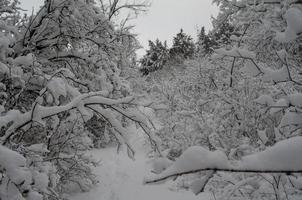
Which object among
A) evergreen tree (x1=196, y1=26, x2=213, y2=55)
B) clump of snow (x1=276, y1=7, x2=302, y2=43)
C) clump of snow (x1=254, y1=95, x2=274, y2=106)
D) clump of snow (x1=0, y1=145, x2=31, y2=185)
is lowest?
clump of snow (x1=0, y1=145, x2=31, y2=185)

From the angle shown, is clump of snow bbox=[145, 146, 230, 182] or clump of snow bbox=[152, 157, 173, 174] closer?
clump of snow bbox=[145, 146, 230, 182]

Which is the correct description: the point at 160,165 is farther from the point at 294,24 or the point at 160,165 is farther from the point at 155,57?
the point at 155,57

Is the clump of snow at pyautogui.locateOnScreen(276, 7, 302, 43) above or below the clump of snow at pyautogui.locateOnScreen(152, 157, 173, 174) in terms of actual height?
above

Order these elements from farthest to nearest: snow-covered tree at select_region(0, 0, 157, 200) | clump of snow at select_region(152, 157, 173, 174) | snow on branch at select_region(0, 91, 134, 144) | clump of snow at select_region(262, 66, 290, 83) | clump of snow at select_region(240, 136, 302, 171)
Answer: snow-covered tree at select_region(0, 0, 157, 200) → snow on branch at select_region(0, 91, 134, 144) → clump of snow at select_region(262, 66, 290, 83) → clump of snow at select_region(152, 157, 173, 174) → clump of snow at select_region(240, 136, 302, 171)

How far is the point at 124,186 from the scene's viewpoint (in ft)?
28.8

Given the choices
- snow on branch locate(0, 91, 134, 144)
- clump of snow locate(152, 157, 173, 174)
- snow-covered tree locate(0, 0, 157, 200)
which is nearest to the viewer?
clump of snow locate(152, 157, 173, 174)

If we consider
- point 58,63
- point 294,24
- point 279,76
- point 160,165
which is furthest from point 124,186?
point 294,24

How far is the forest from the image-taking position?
1.32 meters

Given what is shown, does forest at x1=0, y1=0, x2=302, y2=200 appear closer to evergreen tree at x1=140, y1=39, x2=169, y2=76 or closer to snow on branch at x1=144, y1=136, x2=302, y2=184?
snow on branch at x1=144, y1=136, x2=302, y2=184

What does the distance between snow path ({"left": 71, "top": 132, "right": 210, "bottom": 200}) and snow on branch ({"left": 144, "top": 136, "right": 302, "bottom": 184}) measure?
6025 mm

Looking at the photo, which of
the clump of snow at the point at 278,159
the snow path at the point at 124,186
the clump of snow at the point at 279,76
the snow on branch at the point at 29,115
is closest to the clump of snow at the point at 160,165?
the clump of snow at the point at 278,159

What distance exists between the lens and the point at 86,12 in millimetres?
5336

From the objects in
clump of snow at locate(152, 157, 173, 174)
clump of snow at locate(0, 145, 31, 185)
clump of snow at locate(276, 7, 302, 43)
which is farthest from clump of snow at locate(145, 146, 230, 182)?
clump of snow at locate(0, 145, 31, 185)

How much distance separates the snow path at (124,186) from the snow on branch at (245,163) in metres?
6.03
